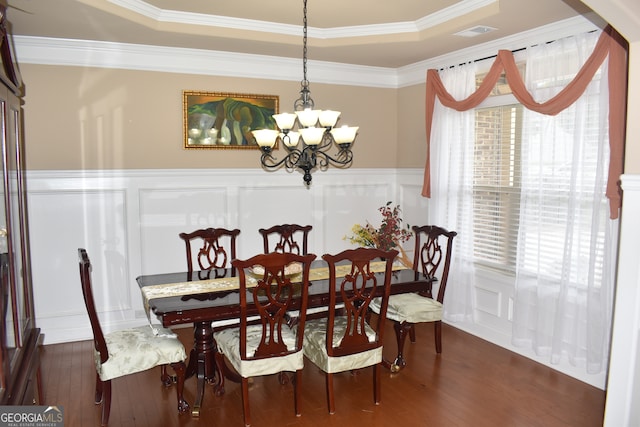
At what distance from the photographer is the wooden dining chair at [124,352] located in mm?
2891

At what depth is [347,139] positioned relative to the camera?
10.6 ft

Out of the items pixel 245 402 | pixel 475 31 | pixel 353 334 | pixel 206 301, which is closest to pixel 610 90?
pixel 475 31

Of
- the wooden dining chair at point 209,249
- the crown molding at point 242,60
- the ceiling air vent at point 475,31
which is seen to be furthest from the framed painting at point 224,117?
the ceiling air vent at point 475,31

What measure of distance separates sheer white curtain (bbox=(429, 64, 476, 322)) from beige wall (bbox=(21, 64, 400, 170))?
140cm

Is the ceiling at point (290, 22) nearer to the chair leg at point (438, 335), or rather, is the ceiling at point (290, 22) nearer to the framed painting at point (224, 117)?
the framed painting at point (224, 117)

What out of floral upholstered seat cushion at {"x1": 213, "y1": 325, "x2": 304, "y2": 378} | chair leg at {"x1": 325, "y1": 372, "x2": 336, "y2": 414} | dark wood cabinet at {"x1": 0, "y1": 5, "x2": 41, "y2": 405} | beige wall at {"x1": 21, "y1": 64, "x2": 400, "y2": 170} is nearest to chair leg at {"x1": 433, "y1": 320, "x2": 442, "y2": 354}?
chair leg at {"x1": 325, "y1": 372, "x2": 336, "y2": 414}

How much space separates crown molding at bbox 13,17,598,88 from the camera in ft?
13.4

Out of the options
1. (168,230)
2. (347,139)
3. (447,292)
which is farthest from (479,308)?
(168,230)

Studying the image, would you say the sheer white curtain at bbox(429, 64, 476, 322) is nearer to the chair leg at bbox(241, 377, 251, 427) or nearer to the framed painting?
the framed painting

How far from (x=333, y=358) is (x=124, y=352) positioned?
1264 mm

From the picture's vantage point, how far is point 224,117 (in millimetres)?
4863

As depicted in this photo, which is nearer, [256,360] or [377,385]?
[256,360]

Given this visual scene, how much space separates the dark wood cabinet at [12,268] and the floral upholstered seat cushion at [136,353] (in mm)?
391

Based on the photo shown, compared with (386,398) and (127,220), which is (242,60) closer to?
(127,220)
